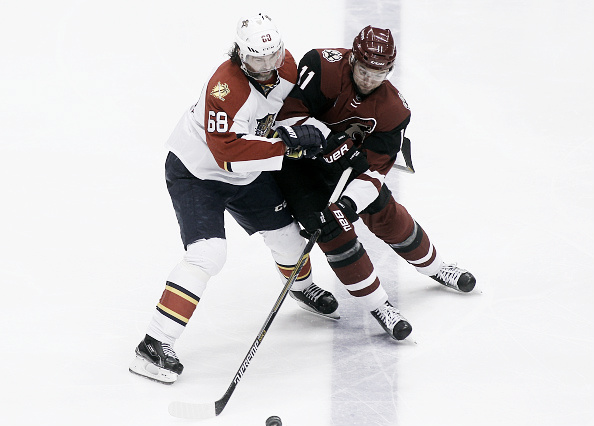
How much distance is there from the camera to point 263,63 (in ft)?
10.9

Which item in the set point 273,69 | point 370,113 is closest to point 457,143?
point 370,113

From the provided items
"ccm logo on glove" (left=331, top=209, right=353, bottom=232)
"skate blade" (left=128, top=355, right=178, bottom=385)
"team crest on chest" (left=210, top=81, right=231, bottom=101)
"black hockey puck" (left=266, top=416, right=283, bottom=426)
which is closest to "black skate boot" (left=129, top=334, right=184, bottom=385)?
"skate blade" (left=128, top=355, right=178, bottom=385)

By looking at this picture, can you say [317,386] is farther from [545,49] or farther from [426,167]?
[545,49]

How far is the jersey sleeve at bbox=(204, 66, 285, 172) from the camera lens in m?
3.31

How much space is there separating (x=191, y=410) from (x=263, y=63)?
1.20 metres

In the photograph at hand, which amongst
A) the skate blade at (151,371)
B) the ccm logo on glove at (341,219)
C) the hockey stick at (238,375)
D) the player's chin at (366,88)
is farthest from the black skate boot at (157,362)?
the player's chin at (366,88)

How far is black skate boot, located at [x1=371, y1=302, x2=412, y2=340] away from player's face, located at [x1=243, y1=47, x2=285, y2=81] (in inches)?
40.3

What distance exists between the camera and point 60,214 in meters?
4.38

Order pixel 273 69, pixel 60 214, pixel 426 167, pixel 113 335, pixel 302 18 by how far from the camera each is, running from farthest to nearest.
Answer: pixel 302 18 < pixel 426 167 < pixel 60 214 < pixel 113 335 < pixel 273 69

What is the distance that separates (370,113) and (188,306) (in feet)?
3.16

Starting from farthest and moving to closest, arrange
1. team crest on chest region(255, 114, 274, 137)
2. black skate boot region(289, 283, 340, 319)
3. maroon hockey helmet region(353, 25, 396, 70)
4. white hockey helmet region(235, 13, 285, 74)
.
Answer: black skate boot region(289, 283, 340, 319) → team crest on chest region(255, 114, 274, 137) → maroon hockey helmet region(353, 25, 396, 70) → white hockey helmet region(235, 13, 285, 74)

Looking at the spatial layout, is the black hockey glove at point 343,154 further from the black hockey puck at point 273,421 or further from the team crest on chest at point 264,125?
the black hockey puck at point 273,421

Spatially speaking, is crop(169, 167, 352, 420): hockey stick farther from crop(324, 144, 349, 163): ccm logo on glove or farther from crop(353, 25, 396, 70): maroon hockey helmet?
crop(353, 25, 396, 70): maroon hockey helmet

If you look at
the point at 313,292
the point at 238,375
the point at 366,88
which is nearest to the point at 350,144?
the point at 366,88
